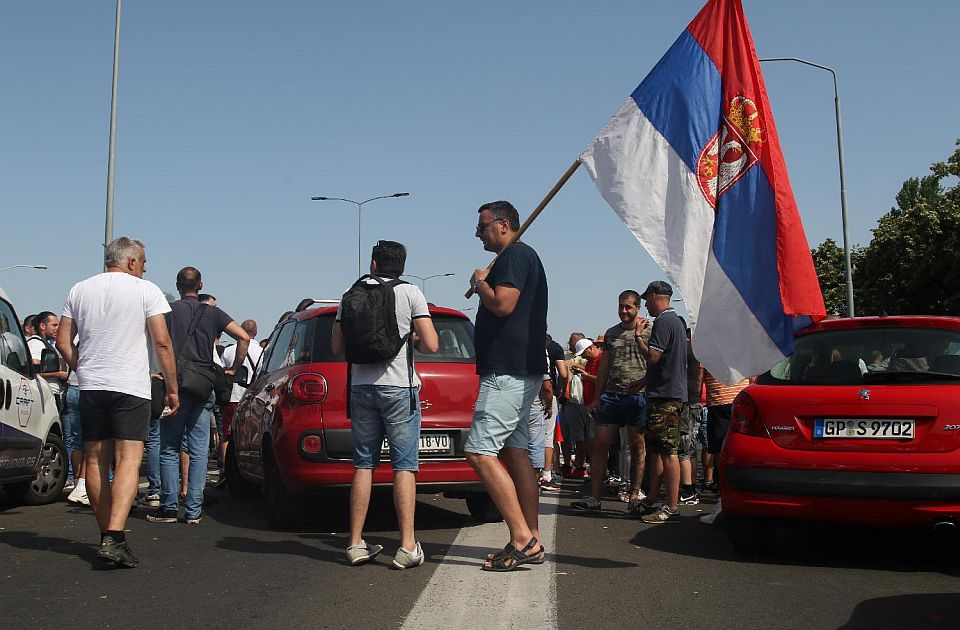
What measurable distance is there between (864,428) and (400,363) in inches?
105

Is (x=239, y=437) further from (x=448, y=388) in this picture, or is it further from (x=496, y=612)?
(x=496, y=612)

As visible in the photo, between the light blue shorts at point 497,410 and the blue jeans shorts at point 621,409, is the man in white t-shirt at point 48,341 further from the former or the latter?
the light blue shorts at point 497,410

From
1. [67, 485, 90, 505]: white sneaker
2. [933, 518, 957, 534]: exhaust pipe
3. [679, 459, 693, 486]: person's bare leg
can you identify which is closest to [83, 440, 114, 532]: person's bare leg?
[67, 485, 90, 505]: white sneaker

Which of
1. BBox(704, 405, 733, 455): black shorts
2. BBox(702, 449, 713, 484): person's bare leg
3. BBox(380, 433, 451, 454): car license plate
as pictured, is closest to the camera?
BBox(380, 433, 451, 454): car license plate

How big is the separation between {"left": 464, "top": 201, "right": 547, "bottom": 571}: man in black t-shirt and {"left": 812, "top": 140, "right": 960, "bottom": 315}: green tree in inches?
1775

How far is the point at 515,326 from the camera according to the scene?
20.8 ft

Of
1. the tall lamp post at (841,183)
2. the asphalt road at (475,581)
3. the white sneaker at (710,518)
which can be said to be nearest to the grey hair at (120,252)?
the asphalt road at (475,581)

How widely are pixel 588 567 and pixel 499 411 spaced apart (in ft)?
3.49

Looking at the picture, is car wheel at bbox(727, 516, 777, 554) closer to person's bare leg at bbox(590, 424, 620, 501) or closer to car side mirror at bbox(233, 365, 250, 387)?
person's bare leg at bbox(590, 424, 620, 501)

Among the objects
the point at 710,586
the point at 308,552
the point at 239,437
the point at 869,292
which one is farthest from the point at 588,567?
the point at 869,292

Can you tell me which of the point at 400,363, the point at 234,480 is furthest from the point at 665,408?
the point at 234,480

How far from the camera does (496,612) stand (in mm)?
5113

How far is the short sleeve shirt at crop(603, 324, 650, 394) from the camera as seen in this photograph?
9641mm

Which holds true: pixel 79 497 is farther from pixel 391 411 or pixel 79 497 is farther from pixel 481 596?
pixel 481 596
